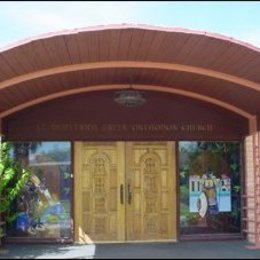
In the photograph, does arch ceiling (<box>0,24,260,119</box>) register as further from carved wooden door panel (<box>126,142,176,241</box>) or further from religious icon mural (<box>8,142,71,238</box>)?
carved wooden door panel (<box>126,142,176,241</box>)

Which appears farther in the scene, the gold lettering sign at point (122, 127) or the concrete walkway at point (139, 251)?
the gold lettering sign at point (122, 127)

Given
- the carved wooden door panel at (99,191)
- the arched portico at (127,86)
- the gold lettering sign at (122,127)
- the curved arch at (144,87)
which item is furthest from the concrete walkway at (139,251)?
the curved arch at (144,87)

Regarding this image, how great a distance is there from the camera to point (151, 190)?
11711 millimetres

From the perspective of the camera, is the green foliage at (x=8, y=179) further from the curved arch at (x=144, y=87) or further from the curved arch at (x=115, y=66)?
the curved arch at (x=115, y=66)

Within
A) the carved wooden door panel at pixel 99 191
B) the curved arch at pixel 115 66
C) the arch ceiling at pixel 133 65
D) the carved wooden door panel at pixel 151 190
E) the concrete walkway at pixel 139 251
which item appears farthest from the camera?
the carved wooden door panel at pixel 151 190

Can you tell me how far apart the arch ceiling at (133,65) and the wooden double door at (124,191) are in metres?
1.38

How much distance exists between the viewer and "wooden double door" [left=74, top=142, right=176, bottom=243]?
11.5 m

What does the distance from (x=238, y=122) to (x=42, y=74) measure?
4737 mm

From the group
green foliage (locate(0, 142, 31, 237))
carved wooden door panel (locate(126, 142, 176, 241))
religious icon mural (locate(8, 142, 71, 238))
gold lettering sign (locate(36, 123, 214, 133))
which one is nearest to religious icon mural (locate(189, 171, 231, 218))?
carved wooden door panel (locate(126, 142, 176, 241))

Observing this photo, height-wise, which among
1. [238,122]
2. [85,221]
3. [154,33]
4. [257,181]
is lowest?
[85,221]

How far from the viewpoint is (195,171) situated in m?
11.8

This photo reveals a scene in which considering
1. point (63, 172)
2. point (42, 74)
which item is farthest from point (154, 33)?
point (63, 172)

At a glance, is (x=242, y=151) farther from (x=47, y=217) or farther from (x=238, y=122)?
(x=47, y=217)

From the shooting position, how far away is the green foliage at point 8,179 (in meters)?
10.1
